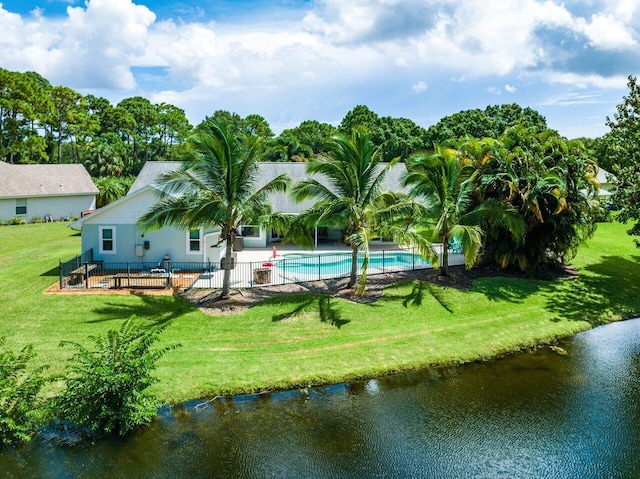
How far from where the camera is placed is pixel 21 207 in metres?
37.3

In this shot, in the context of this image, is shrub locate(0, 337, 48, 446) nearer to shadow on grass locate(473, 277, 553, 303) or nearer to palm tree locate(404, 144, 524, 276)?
palm tree locate(404, 144, 524, 276)

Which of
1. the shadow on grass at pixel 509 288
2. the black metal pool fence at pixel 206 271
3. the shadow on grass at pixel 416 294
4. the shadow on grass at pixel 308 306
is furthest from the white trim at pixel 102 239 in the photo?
the shadow on grass at pixel 509 288

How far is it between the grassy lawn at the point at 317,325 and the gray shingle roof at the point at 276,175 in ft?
29.6

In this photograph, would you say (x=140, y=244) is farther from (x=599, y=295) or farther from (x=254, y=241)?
(x=599, y=295)

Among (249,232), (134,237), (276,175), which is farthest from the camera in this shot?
(276,175)

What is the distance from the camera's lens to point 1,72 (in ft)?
147

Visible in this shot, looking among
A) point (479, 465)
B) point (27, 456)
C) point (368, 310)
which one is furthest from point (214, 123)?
point (479, 465)

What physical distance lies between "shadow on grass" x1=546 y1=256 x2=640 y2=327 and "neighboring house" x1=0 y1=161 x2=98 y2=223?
3730 centimetres

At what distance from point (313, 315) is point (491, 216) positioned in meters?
9.31

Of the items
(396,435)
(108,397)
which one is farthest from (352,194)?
(108,397)

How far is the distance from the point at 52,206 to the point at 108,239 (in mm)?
21564

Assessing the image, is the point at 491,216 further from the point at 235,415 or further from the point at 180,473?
the point at 180,473

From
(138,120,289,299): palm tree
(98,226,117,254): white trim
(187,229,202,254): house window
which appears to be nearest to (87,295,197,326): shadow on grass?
(138,120,289,299): palm tree

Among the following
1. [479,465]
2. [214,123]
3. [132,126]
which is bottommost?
[479,465]
